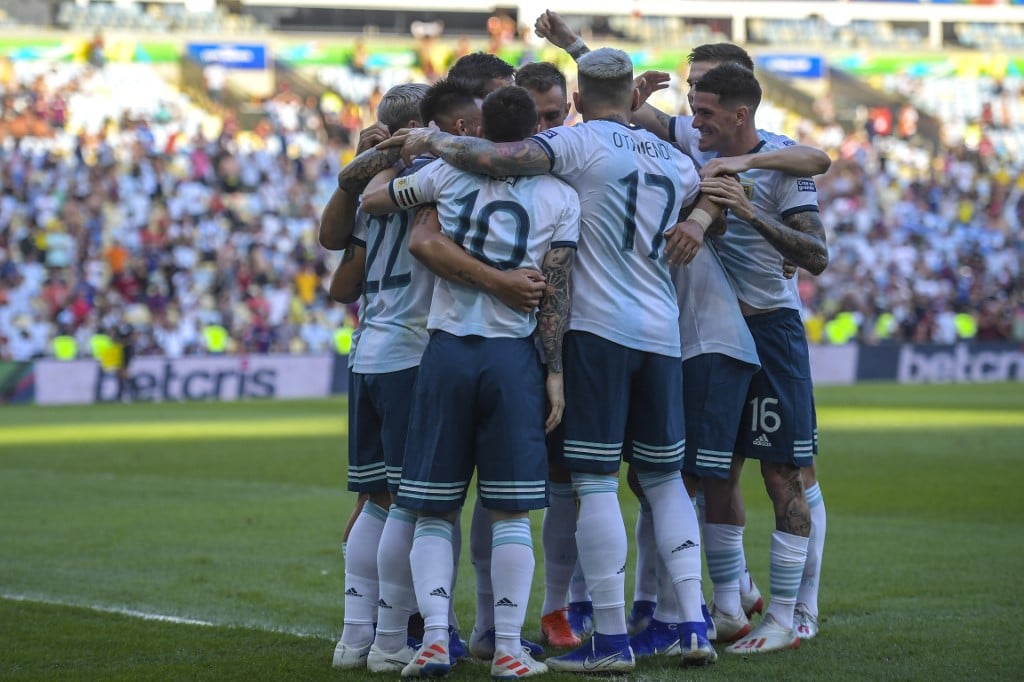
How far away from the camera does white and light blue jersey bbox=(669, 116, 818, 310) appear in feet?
21.2

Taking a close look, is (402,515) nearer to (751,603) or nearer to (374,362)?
(374,362)

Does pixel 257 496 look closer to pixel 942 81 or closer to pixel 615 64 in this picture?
pixel 615 64

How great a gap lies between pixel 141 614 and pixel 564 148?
3260 mm

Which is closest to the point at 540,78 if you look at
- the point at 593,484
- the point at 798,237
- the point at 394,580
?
the point at 798,237

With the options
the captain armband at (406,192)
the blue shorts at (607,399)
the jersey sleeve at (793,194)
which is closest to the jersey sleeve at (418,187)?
the captain armband at (406,192)

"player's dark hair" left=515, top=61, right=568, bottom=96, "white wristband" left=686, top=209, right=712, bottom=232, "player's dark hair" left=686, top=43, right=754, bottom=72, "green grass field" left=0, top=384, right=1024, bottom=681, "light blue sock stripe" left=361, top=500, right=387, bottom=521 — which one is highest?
"player's dark hair" left=686, top=43, right=754, bottom=72

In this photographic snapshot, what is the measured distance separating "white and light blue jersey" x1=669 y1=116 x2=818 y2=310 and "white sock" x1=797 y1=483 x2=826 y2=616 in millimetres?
920

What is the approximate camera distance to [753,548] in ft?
30.5

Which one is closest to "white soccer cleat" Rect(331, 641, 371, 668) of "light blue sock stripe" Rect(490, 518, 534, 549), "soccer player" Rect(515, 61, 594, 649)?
"light blue sock stripe" Rect(490, 518, 534, 549)

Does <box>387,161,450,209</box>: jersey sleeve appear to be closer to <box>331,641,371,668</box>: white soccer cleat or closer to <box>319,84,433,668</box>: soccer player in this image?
<box>319,84,433,668</box>: soccer player

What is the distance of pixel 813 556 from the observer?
674 cm

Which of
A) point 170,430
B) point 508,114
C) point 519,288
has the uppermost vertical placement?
point 508,114

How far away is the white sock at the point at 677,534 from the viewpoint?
5830 mm

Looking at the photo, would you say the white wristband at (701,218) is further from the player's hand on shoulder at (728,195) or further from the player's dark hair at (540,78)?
the player's dark hair at (540,78)
